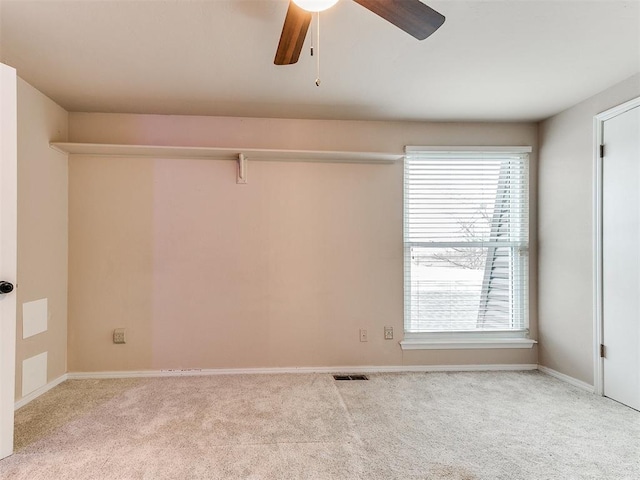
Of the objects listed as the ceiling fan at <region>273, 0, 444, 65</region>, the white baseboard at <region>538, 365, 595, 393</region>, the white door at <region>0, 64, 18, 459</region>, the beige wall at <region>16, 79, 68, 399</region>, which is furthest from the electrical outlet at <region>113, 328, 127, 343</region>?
the white baseboard at <region>538, 365, 595, 393</region>

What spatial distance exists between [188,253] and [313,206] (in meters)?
1.23

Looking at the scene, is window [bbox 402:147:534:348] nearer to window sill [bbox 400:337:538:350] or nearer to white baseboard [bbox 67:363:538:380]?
window sill [bbox 400:337:538:350]

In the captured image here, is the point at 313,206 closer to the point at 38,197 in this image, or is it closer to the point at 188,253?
the point at 188,253

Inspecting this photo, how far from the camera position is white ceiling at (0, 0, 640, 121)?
5.90 ft

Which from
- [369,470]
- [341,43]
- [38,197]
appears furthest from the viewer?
[38,197]

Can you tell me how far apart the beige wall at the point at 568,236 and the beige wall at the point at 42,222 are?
4.34 m

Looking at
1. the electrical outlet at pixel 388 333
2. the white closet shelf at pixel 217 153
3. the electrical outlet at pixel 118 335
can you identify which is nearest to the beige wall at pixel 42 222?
the white closet shelf at pixel 217 153

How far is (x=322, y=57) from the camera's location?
87.2 inches

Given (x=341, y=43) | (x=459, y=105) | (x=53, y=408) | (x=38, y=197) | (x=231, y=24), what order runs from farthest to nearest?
(x=459, y=105) → (x=38, y=197) → (x=53, y=408) → (x=341, y=43) → (x=231, y=24)

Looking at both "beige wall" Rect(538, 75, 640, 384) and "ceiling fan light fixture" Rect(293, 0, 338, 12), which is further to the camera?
"beige wall" Rect(538, 75, 640, 384)

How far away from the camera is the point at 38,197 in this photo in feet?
8.87

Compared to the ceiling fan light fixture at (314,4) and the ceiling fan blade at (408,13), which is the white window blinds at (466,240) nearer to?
the ceiling fan blade at (408,13)

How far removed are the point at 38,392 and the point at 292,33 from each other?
312cm

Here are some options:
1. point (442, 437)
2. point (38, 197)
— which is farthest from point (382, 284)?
point (38, 197)
